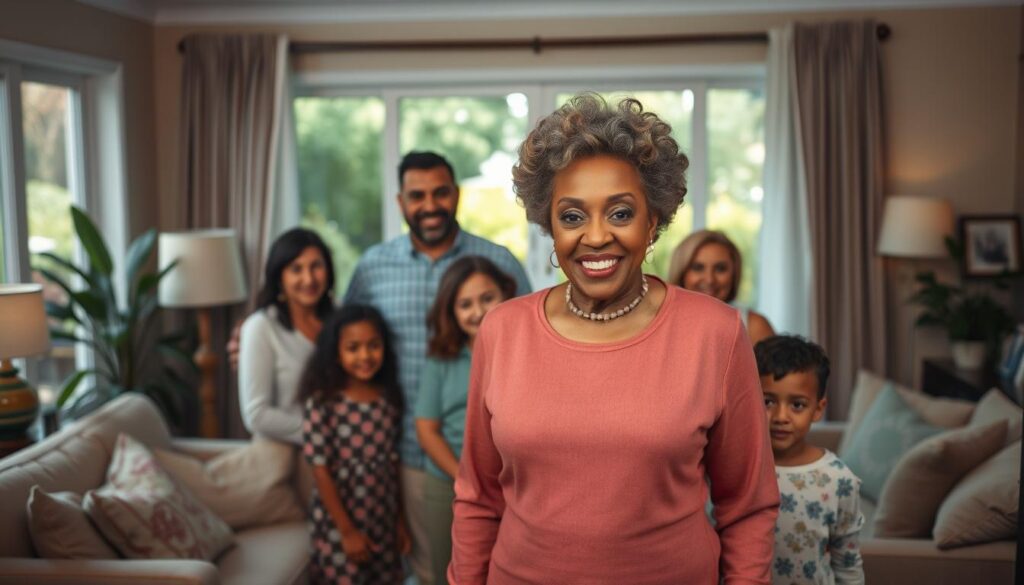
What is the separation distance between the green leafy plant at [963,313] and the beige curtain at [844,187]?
208 millimetres

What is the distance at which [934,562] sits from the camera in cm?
230

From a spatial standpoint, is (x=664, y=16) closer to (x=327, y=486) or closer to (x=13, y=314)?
(x=327, y=486)

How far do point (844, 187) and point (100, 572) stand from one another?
3499mm

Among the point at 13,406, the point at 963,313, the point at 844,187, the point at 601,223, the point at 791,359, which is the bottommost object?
the point at 13,406

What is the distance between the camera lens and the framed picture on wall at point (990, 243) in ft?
14.0

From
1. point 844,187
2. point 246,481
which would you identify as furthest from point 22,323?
point 844,187

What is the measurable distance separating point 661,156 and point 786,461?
0.70 meters

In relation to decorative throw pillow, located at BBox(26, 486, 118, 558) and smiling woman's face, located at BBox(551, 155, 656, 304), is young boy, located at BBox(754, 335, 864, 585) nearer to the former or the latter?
smiling woman's face, located at BBox(551, 155, 656, 304)

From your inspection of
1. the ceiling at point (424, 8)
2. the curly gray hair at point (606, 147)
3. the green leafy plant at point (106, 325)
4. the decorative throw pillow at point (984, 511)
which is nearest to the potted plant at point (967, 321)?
the ceiling at point (424, 8)

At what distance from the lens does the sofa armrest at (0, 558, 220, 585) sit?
7.36 ft

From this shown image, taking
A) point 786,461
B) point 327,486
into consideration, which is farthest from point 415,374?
point 786,461

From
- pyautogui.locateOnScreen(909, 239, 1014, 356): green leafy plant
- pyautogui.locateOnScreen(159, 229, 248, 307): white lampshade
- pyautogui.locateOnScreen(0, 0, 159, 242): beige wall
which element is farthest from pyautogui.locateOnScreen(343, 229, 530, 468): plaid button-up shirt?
pyautogui.locateOnScreen(909, 239, 1014, 356): green leafy plant

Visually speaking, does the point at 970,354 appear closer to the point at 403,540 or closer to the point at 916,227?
the point at 916,227

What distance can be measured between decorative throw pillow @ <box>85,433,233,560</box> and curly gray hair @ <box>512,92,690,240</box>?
1718 millimetres
